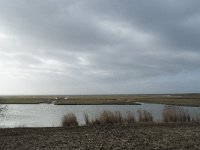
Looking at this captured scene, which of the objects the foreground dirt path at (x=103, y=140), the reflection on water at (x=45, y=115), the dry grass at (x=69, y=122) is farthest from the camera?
the reflection on water at (x=45, y=115)

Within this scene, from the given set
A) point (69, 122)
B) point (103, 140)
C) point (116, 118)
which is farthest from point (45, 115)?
point (103, 140)

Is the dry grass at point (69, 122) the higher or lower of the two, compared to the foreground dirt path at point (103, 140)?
higher

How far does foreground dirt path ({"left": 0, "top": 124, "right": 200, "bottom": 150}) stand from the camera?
47.4ft

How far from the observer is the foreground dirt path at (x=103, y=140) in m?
14.4

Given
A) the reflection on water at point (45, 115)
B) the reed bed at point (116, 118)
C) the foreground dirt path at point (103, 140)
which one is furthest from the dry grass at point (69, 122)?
A: the foreground dirt path at point (103, 140)

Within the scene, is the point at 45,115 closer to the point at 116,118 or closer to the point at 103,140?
the point at 116,118

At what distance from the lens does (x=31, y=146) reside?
14.6 metres

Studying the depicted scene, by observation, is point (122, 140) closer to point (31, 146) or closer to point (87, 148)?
point (87, 148)

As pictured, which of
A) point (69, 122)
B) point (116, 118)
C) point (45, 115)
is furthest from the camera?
point (45, 115)

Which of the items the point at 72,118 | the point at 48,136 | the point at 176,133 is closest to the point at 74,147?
the point at 48,136

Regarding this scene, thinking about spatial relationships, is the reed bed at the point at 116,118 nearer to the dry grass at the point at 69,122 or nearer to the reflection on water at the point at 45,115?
the dry grass at the point at 69,122

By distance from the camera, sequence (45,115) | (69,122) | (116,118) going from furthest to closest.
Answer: (45,115) < (116,118) < (69,122)

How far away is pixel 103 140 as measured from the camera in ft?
53.2

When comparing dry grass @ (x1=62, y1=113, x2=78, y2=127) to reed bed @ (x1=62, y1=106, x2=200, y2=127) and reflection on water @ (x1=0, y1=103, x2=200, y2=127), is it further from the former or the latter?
reflection on water @ (x1=0, y1=103, x2=200, y2=127)
